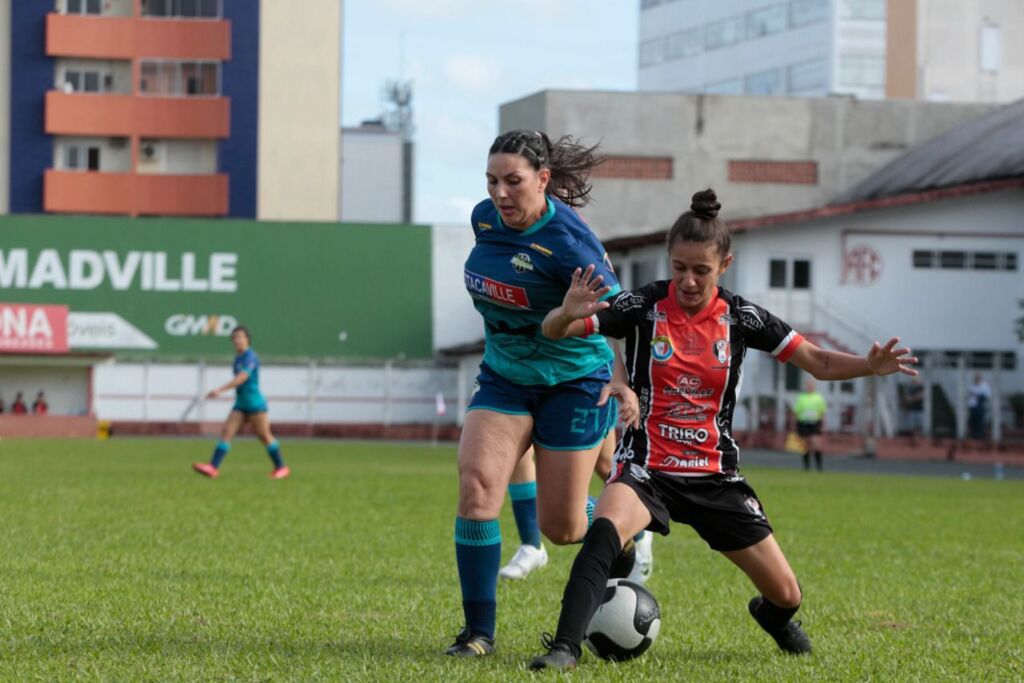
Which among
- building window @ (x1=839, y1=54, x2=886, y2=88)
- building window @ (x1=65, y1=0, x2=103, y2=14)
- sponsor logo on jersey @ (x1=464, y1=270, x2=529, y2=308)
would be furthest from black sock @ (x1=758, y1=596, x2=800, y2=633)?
building window @ (x1=839, y1=54, x2=886, y2=88)

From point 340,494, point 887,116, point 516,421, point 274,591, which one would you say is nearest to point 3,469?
point 340,494

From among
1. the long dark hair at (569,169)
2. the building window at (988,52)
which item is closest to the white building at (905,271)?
the building window at (988,52)

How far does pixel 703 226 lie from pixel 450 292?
51.3 metres

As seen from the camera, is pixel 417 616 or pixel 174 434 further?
pixel 174 434

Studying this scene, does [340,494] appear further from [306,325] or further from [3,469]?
[306,325]

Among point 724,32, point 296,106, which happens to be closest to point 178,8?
point 296,106

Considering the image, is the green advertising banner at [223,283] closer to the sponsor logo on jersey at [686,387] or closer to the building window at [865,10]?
the building window at [865,10]

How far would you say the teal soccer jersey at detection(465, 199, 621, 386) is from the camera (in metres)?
7.45

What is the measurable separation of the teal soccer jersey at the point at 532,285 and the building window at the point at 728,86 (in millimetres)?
91473

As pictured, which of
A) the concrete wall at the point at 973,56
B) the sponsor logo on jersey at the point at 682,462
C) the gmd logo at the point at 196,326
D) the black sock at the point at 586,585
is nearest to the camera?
the black sock at the point at 586,585

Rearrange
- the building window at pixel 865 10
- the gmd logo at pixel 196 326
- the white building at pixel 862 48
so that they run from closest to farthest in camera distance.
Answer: the gmd logo at pixel 196 326
the white building at pixel 862 48
the building window at pixel 865 10

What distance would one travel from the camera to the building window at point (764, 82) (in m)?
94.2

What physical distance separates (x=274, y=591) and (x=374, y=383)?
1812 inches

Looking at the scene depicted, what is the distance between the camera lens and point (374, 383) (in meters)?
55.4
